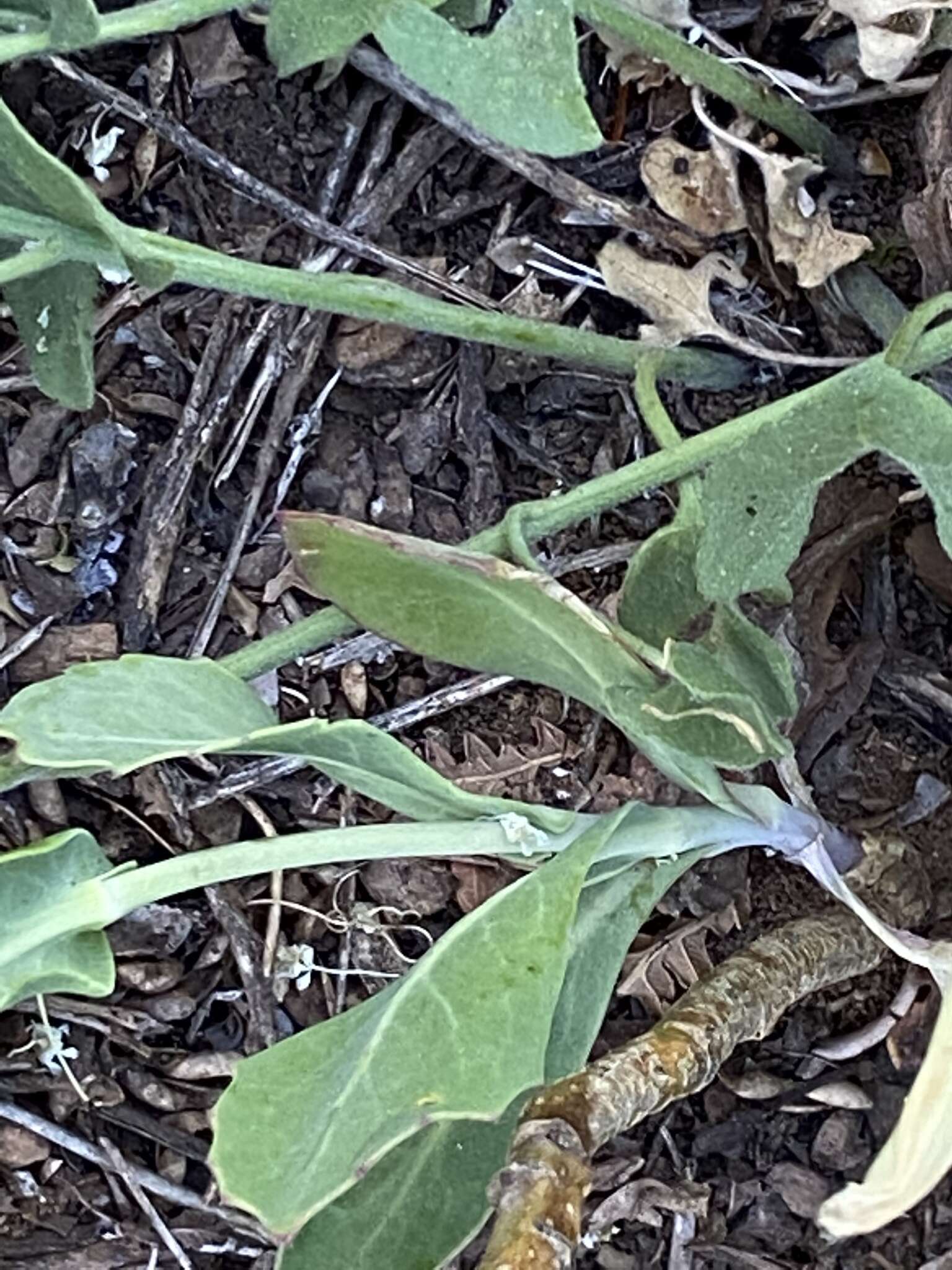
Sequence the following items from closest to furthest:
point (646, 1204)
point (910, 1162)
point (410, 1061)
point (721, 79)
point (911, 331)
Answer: point (910, 1162)
point (410, 1061)
point (911, 331)
point (721, 79)
point (646, 1204)

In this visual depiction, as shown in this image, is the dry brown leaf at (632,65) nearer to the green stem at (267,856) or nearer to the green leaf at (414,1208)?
the green stem at (267,856)

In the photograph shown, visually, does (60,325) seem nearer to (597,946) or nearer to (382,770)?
(382,770)

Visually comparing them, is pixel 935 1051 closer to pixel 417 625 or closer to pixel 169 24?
pixel 417 625

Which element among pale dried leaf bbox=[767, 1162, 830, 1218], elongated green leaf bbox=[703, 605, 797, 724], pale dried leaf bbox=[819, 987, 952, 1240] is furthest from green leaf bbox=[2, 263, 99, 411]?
pale dried leaf bbox=[767, 1162, 830, 1218]

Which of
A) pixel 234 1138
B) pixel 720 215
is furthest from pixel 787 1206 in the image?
pixel 720 215

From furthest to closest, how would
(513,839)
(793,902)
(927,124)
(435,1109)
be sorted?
1. (793,902)
2. (927,124)
3. (513,839)
4. (435,1109)

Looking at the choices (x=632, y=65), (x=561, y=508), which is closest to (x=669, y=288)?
(x=632, y=65)

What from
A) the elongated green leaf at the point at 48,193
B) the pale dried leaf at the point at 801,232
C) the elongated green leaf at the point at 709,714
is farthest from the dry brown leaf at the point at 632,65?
the elongated green leaf at the point at 709,714

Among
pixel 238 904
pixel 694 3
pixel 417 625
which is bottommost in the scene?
pixel 238 904
